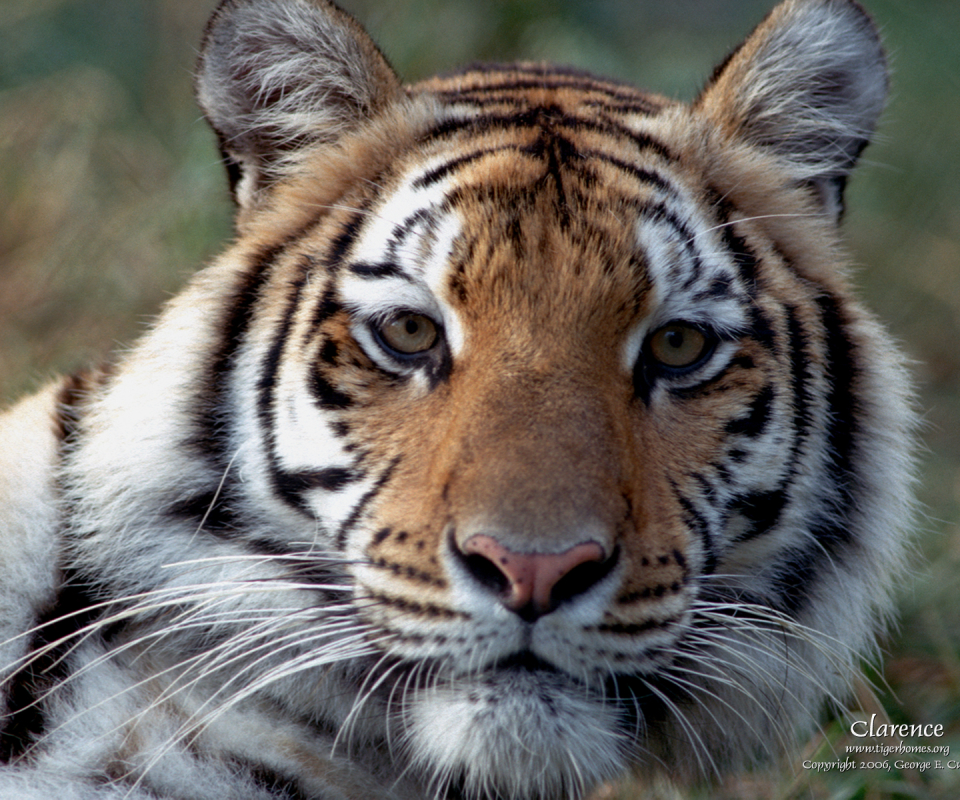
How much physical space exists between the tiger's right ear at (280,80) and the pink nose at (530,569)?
1.09 metres

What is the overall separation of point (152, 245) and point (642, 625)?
11.6 ft

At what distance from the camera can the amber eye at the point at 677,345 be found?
202cm

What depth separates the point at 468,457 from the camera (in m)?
1.77

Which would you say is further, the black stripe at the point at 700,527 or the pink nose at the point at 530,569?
the black stripe at the point at 700,527

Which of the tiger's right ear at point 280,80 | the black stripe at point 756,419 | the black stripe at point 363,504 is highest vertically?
the tiger's right ear at point 280,80

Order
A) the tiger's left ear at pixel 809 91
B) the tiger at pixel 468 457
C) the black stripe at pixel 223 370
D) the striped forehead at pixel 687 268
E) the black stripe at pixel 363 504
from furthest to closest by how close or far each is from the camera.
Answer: the tiger's left ear at pixel 809 91 → the black stripe at pixel 223 370 → the striped forehead at pixel 687 268 → the black stripe at pixel 363 504 → the tiger at pixel 468 457

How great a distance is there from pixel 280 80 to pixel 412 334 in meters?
0.69

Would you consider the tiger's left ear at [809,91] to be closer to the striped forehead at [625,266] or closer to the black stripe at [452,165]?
the striped forehead at [625,266]

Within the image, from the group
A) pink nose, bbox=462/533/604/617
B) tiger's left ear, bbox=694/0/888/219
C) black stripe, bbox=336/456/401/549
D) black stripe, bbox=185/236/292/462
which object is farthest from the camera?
tiger's left ear, bbox=694/0/888/219

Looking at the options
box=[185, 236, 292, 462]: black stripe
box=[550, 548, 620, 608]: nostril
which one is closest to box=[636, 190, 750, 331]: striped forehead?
box=[550, 548, 620, 608]: nostril

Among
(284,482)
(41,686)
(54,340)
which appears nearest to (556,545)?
(284,482)

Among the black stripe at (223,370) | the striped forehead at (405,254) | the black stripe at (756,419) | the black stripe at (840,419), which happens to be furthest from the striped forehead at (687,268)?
the black stripe at (223,370)

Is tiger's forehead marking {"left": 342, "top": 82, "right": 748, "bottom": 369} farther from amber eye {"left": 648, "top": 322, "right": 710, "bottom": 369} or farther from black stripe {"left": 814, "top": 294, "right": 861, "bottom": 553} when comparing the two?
black stripe {"left": 814, "top": 294, "right": 861, "bottom": 553}

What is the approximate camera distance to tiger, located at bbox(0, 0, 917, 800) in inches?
69.5
